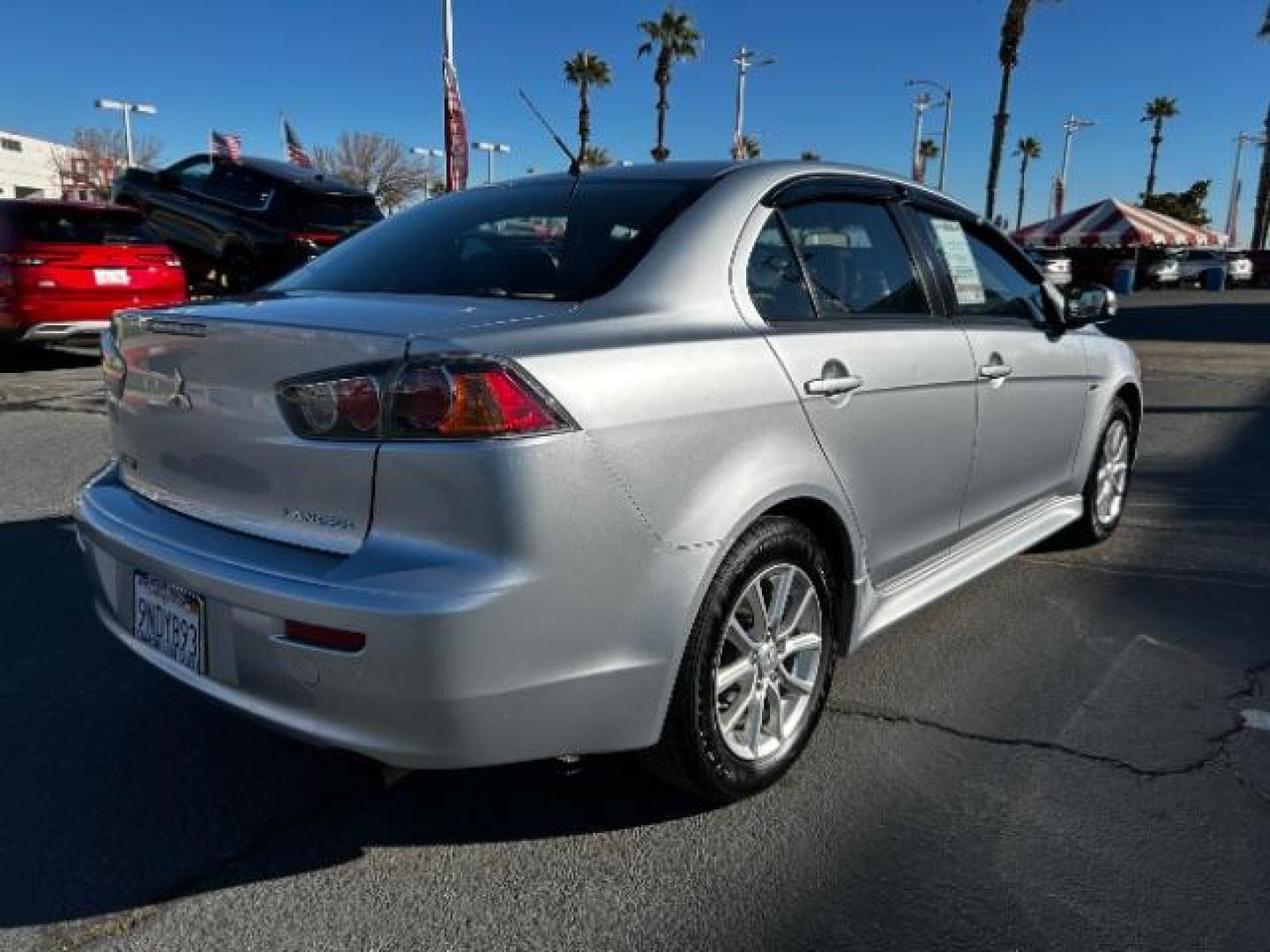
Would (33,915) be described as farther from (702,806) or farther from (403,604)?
(702,806)

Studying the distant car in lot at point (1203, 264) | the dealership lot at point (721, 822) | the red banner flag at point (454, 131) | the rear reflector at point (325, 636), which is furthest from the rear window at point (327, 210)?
the distant car in lot at point (1203, 264)

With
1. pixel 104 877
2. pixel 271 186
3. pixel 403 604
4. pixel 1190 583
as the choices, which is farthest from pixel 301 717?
pixel 271 186

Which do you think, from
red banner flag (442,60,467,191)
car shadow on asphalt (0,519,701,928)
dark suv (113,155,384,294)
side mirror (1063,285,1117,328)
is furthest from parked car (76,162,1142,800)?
red banner flag (442,60,467,191)

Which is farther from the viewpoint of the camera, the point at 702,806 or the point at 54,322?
the point at 54,322

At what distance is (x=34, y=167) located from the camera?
2773 inches

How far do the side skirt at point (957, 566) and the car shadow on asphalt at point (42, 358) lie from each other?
8.98 meters

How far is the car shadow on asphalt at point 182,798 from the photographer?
2279 mm

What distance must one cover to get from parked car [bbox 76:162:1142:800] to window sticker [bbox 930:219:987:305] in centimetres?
24

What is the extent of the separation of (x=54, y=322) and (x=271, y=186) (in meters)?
4.03

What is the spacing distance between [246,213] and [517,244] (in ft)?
35.7

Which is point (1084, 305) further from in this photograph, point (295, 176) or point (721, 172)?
point (295, 176)

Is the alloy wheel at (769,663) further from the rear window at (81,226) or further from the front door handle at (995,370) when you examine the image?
the rear window at (81,226)

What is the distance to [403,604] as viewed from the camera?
1.91 metres

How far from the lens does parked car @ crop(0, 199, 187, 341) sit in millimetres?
8883
